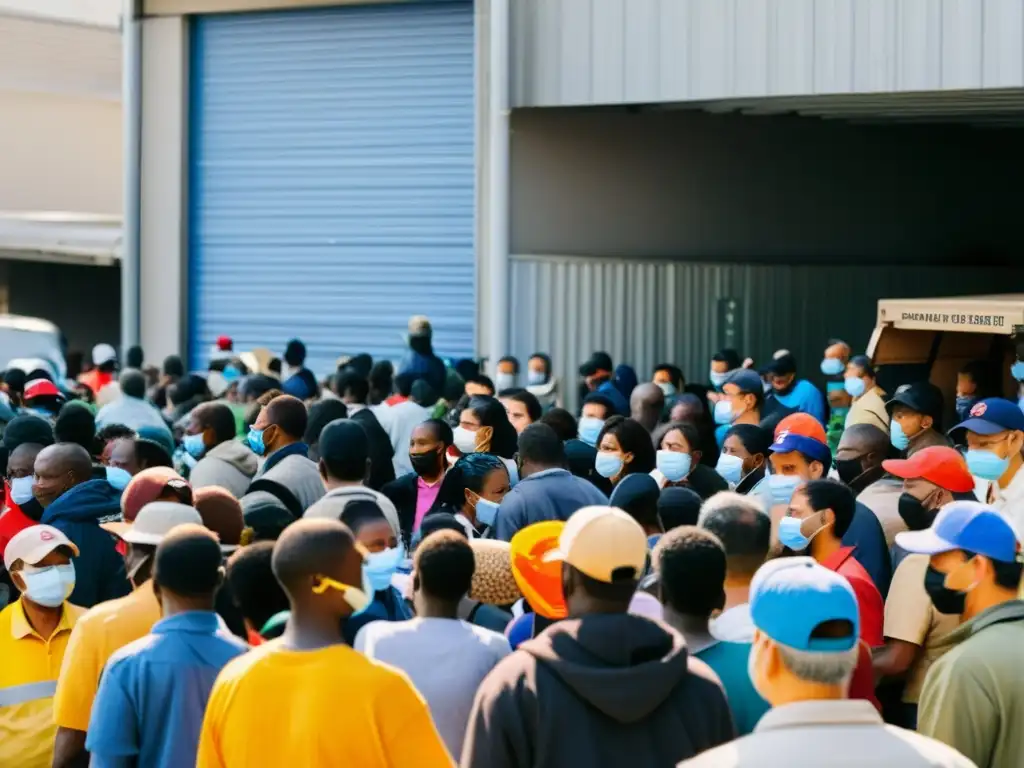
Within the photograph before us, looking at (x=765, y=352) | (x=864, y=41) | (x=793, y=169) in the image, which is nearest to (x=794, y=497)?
(x=864, y=41)

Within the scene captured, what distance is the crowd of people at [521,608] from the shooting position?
421 cm

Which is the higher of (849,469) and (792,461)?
(792,461)

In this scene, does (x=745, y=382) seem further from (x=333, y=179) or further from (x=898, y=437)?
(x=333, y=179)

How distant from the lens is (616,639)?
14.4ft

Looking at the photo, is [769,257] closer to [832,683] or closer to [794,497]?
[794,497]

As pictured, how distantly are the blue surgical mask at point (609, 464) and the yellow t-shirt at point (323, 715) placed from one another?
15.1ft

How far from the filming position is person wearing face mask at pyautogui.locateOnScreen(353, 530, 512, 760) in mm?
4977

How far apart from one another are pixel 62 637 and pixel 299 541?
2056mm

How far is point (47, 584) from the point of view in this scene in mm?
6027

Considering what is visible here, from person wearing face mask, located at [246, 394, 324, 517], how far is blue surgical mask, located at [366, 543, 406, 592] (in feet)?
6.52

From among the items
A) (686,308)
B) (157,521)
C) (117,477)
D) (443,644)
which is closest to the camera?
(443,644)

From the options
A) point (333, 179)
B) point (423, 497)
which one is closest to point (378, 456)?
point (423, 497)

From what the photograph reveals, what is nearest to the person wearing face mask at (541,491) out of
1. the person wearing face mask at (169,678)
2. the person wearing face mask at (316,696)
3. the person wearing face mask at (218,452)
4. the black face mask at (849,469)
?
the person wearing face mask at (218,452)

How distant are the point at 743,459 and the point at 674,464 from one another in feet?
1.40
